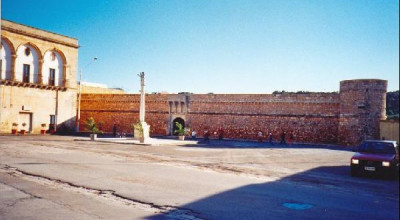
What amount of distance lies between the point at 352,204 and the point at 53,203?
6.97m

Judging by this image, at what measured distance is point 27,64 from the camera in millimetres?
35656

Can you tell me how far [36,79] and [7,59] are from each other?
3.95m

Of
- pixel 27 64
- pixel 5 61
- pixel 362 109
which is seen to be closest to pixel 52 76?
pixel 27 64

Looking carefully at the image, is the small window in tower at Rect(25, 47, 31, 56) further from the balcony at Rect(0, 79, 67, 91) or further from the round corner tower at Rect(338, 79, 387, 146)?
the round corner tower at Rect(338, 79, 387, 146)

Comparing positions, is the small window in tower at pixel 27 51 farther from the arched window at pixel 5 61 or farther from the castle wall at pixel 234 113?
the castle wall at pixel 234 113

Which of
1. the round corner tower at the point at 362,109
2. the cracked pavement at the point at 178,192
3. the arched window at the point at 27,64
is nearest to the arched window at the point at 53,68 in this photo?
the arched window at the point at 27,64

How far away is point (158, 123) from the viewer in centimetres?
3981

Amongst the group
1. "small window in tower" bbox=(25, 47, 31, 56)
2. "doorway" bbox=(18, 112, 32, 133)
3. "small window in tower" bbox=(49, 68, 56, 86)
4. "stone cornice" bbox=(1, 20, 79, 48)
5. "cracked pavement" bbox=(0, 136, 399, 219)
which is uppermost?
"stone cornice" bbox=(1, 20, 79, 48)

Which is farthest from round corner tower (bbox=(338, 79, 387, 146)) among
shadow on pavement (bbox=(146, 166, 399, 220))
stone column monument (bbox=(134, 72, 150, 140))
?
shadow on pavement (bbox=(146, 166, 399, 220))

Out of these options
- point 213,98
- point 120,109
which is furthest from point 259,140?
point 120,109

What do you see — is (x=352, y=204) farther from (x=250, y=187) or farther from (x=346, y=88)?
(x=346, y=88)

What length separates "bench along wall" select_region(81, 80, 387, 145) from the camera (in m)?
28.5

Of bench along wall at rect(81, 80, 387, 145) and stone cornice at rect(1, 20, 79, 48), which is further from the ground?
stone cornice at rect(1, 20, 79, 48)

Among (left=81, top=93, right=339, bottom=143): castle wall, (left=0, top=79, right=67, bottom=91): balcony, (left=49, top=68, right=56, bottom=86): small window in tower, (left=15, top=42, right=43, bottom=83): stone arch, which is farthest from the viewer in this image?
(left=49, top=68, right=56, bottom=86): small window in tower
